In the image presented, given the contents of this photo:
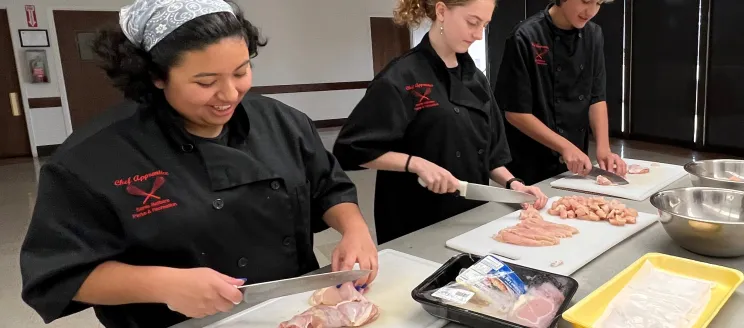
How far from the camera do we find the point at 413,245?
1.47m

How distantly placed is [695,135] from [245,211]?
6266 millimetres

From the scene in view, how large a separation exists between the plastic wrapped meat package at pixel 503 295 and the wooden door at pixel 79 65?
6860 mm

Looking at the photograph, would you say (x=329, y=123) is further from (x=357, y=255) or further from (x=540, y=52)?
(x=357, y=255)

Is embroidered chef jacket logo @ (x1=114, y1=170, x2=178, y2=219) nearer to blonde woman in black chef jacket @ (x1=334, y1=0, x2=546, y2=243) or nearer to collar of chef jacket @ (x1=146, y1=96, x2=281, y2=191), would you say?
collar of chef jacket @ (x1=146, y1=96, x2=281, y2=191)

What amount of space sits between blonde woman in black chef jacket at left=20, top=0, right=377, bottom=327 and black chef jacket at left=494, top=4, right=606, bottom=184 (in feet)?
4.30

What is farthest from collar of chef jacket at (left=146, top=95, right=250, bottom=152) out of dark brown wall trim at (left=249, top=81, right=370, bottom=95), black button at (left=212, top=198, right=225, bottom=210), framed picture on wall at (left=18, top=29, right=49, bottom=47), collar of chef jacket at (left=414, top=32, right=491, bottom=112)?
dark brown wall trim at (left=249, top=81, right=370, bottom=95)

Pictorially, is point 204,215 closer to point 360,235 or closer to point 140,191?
point 140,191

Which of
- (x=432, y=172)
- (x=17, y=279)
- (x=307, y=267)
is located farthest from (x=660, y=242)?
(x=17, y=279)

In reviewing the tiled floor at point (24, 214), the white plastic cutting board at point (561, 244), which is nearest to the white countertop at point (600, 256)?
the white plastic cutting board at point (561, 244)

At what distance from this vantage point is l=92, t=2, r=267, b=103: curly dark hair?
1.03 metres

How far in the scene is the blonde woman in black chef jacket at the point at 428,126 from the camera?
1.72m

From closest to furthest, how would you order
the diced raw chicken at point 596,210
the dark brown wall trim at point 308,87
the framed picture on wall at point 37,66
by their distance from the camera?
the diced raw chicken at point 596,210 → the framed picture on wall at point 37,66 → the dark brown wall trim at point 308,87

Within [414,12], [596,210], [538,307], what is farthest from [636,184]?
[538,307]

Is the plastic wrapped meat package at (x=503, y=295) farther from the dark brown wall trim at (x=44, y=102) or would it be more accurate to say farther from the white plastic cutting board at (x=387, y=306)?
the dark brown wall trim at (x=44, y=102)
